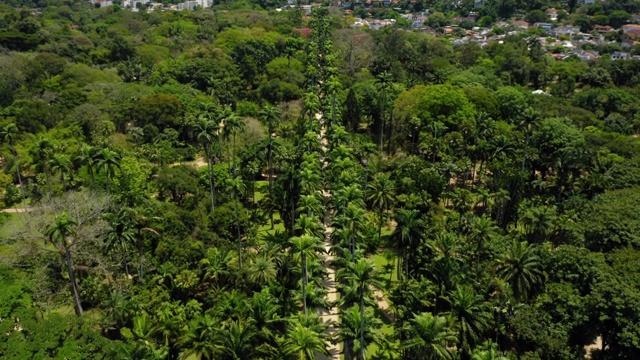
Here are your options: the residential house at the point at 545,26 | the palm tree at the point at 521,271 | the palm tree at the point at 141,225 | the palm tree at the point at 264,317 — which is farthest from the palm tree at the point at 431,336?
the residential house at the point at 545,26

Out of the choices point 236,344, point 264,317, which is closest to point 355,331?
point 264,317

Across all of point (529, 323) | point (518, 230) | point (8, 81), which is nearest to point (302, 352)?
point (529, 323)

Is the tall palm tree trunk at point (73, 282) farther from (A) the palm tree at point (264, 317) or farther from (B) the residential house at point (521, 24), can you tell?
(B) the residential house at point (521, 24)

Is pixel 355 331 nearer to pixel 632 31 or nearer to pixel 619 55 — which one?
pixel 619 55

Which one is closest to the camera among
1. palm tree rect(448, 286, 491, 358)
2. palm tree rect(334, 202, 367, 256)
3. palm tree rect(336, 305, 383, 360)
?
palm tree rect(336, 305, 383, 360)

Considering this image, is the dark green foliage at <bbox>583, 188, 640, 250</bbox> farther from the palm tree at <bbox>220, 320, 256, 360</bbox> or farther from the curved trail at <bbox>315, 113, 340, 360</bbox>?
the palm tree at <bbox>220, 320, 256, 360</bbox>

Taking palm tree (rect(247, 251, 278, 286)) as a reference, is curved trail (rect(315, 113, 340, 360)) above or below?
below

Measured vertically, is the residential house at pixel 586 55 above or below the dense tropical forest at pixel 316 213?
above

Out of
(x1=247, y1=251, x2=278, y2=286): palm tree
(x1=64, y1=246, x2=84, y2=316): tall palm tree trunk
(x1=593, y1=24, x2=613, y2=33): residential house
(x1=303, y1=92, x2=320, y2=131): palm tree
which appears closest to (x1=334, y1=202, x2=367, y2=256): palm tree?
(x1=247, y1=251, x2=278, y2=286): palm tree
